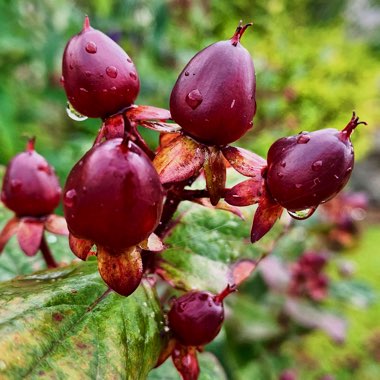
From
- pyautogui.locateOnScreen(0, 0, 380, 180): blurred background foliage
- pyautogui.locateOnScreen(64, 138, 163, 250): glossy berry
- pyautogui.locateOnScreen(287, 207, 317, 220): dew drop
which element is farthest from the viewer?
pyautogui.locateOnScreen(0, 0, 380, 180): blurred background foliage

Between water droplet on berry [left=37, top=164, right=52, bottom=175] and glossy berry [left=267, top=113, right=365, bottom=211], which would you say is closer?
glossy berry [left=267, top=113, right=365, bottom=211]

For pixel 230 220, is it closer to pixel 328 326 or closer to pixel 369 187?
pixel 328 326

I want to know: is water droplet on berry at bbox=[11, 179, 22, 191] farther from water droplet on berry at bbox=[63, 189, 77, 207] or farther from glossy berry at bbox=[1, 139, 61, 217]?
water droplet on berry at bbox=[63, 189, 77, 207]

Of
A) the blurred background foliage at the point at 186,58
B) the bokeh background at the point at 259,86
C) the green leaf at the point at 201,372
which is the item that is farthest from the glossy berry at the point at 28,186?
the blurred background foliage at the point at 186,58

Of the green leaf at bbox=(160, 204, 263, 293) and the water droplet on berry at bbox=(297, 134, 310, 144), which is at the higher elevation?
the water droplet on berry at bbox=(297, 134, 310, 144)

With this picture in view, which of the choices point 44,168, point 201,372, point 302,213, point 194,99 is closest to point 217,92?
point 194,99

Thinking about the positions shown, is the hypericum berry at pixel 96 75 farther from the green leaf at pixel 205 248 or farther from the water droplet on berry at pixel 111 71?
the green leaf at pixel 205 248

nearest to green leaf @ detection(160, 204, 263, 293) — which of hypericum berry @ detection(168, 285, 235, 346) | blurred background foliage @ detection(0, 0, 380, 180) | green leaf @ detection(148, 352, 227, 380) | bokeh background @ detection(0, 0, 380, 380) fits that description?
hypericum berry @ detection(168, 285, 235, 346)

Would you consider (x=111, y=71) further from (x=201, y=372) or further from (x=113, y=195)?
(x=201, y=372)
